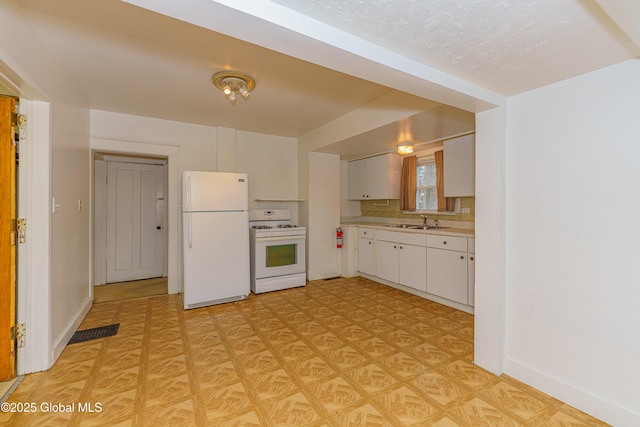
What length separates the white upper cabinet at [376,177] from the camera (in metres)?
4.73

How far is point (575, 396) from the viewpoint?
1783 millimetres

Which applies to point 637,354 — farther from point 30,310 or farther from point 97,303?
point 97,303

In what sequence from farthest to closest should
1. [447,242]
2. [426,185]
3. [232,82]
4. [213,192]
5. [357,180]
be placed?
[357,180]
[426,185]
[213,192]
[447,242]
[232,82]

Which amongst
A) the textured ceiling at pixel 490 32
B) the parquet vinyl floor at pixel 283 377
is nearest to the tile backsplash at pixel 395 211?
the parquet vinyl floor at pixel 283 377

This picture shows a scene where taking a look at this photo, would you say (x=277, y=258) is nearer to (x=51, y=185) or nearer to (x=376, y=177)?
(x=376, y=177)

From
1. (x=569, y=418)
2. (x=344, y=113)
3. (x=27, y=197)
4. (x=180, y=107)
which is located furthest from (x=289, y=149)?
(x=569, y=418)

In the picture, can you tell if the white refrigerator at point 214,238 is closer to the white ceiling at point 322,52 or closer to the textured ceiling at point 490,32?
the white ceiling at point 322,52

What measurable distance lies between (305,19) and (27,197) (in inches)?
91.1

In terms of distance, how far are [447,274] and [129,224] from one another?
197 inches

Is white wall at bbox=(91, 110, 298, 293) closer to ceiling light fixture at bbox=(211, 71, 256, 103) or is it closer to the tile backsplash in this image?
the tile backsplash

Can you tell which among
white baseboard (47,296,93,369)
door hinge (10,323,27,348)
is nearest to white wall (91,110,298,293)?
white baseboard (47,296,93,369)

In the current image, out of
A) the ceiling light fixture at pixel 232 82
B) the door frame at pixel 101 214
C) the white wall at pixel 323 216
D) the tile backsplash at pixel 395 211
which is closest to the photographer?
the ceiling light fixture at pixel 232 82

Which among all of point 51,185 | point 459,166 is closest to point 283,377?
point 51,185

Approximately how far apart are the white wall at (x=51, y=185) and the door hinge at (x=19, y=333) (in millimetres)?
37
